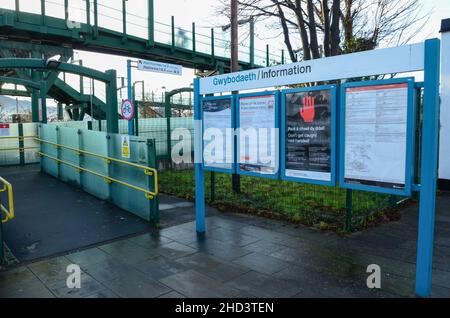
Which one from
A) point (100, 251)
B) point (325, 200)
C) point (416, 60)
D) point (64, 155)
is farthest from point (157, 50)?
point (416, 60)

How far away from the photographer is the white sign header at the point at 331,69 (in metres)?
3.52

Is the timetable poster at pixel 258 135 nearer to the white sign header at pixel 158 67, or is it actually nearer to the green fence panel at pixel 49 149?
the white sign header at pixel 158 67

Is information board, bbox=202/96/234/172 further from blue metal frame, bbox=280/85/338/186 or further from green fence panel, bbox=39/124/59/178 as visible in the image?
green fence panel, bbox=39/124/59/178

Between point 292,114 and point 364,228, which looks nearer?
point 292,114

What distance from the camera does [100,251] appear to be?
5207 millimetres

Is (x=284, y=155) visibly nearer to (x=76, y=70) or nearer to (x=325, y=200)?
(x=325, y=200)

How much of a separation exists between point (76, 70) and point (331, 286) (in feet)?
23.6

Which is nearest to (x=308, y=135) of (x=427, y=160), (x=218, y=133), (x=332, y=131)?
(x=332, y=131)

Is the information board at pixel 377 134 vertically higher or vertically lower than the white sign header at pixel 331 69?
lower

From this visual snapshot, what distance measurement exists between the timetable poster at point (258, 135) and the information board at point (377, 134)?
1.11m

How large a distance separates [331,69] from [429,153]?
4.54 feet

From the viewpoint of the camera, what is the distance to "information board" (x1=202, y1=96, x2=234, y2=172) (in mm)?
5551

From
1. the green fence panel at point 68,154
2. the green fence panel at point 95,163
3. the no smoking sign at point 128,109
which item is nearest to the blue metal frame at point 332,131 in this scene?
the green fence panel at point 95,163

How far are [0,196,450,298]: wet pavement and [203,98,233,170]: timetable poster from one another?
1226mm
